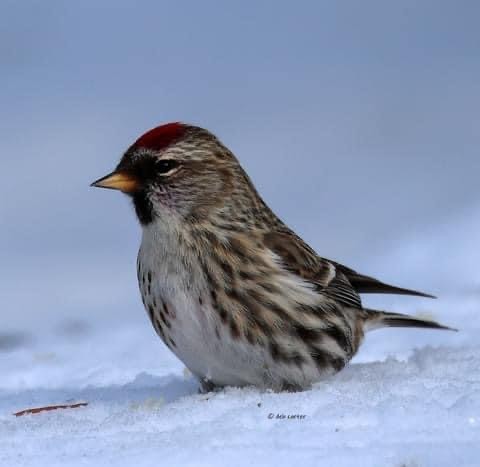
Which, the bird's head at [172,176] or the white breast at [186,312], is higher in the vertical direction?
the bird's head at [172,176]

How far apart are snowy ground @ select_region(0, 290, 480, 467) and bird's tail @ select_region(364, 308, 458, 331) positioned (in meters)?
0.17

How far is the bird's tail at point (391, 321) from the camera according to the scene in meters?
4.32

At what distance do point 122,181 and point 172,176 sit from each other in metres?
0.16

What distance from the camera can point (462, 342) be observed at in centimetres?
473

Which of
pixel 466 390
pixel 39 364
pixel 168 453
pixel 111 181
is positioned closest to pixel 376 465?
pixel 168 453

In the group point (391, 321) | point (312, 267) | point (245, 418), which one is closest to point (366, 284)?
Answer: point (391, 321)

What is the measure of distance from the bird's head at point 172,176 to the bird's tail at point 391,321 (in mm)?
663

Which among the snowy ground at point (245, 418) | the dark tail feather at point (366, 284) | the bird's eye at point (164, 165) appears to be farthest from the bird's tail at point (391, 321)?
the bird's eye at point (164, 165)

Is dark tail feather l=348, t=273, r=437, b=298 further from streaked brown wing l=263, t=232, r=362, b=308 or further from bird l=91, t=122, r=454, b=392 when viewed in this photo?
bird l=91, t=122, r=454, b=392

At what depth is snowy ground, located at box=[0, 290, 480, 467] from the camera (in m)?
2.76

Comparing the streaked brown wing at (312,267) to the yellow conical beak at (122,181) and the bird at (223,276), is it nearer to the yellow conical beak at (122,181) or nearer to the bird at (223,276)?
the bird at (223,276)

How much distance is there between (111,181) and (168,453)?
119 centimetres

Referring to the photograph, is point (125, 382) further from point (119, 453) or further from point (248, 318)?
point (119, 453)

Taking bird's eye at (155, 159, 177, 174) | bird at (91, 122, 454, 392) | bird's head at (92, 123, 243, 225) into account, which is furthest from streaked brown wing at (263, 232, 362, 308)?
bird's eye at (155, 159, 177, 174)
